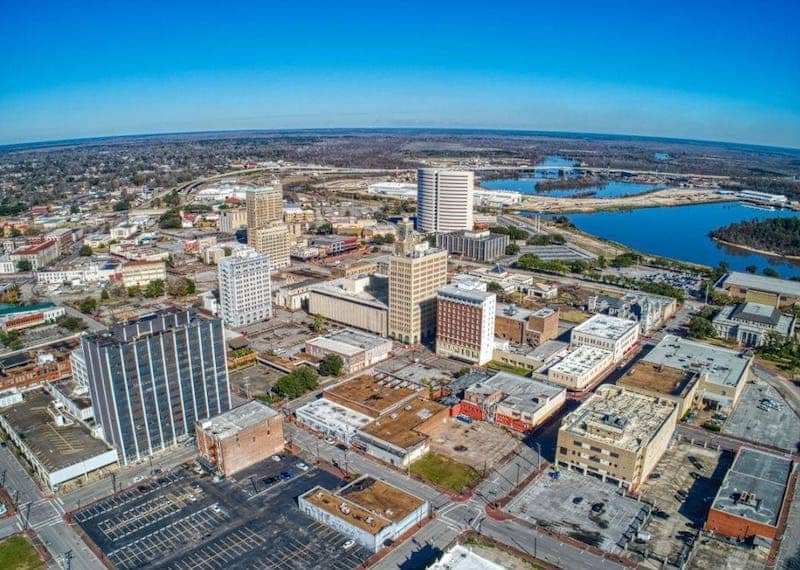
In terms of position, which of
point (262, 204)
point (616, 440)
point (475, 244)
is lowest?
point (475, 244)

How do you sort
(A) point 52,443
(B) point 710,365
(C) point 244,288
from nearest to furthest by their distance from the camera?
(A) point 52,443 < (B) point 710,365 < (C) point 244,288

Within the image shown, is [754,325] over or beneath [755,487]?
beneath

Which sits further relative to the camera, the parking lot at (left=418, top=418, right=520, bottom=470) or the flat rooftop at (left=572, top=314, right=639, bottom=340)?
the flat rooftop at (left=572, top=314, right=639, bottom=340)

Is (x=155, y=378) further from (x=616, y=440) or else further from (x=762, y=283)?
(x=762, y=283)

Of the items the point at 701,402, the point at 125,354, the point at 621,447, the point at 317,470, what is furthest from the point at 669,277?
the point at 125,354

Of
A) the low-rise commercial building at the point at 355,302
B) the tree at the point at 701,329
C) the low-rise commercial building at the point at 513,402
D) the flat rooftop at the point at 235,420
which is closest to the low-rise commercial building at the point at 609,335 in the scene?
the tree at the point at 701,329

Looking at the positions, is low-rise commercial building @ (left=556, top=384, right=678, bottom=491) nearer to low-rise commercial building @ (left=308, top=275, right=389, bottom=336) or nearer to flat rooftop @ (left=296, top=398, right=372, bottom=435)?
flat rooftop @ (left=296, top=398, right=372, bottom=435)

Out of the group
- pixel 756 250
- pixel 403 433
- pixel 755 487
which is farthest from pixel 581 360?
pixel 756 250

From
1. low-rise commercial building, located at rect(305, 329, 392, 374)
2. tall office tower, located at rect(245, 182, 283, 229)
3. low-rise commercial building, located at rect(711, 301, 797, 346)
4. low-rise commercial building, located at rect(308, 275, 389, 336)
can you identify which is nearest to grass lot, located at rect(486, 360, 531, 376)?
low-rise commercial building, located at rect(305, 329, 392, 374)
